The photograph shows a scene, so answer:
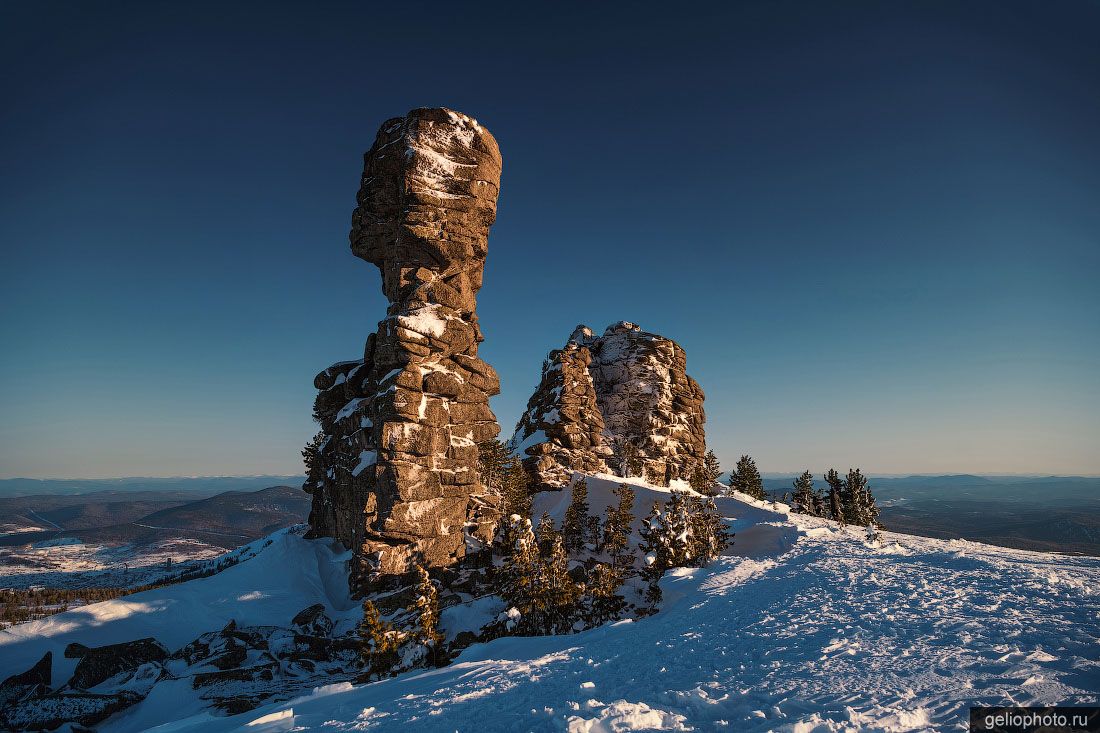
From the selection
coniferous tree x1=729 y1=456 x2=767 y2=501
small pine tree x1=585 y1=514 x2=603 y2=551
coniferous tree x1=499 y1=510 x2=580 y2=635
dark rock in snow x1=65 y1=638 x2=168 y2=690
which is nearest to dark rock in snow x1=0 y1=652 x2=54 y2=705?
dark rock in snow x1=65 y1=638 x2=168 y2=690

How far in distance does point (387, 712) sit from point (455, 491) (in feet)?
132

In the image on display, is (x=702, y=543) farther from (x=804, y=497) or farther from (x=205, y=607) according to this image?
(x=804, y=497)

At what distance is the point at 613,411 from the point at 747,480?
99.2ft

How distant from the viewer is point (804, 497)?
291 feet

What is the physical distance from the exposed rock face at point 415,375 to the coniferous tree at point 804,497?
64.6 m

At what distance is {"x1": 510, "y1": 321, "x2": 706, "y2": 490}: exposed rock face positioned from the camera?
7525 centimetres

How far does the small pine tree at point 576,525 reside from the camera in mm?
52594

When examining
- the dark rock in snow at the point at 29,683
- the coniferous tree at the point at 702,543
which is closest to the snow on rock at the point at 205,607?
the dark rock in snow at the point at 29,683

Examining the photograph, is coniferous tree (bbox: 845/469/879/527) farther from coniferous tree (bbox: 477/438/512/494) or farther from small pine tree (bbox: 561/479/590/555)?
coniferous tree (bbox: 477/438/512/494)

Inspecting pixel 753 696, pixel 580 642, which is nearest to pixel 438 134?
pixel 580 642

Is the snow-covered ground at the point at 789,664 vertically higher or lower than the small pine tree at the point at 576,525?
higher

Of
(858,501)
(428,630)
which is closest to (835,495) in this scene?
(858,501)

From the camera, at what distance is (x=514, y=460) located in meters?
65.9

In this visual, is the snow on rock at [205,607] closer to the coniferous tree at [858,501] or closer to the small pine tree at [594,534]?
the small pine tree at [594,534]
